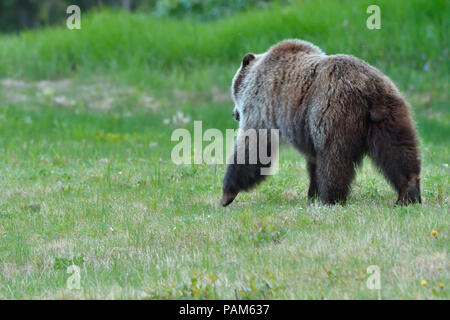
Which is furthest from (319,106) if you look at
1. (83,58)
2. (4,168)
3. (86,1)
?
(86,1)

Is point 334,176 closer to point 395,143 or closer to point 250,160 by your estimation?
point 395,143

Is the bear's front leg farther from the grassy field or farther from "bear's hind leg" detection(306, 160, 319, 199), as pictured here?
"bear's hind leg" detection(306, 160, 319, 199)

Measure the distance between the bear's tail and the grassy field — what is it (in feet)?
1.04

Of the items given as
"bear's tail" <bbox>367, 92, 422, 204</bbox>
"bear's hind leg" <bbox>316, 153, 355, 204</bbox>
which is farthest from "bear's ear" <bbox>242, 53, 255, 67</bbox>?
"bear's tail" <bbox>367, 92, 422, 204</bbox>

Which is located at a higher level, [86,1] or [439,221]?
[86,1]

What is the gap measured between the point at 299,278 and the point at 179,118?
10.6 meters

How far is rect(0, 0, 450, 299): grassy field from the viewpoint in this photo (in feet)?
17.9

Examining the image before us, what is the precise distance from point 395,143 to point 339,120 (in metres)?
0.60

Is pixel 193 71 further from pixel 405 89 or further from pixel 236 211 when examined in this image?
pixel 236 211

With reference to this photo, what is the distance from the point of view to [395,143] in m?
6.72

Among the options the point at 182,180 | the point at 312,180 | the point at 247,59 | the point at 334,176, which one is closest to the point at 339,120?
the point at 334,176

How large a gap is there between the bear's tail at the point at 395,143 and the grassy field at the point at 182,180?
0.32m

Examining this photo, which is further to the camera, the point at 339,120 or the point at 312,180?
the point at 312,180
